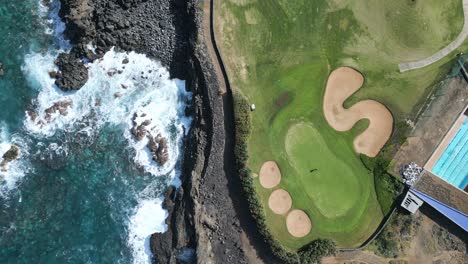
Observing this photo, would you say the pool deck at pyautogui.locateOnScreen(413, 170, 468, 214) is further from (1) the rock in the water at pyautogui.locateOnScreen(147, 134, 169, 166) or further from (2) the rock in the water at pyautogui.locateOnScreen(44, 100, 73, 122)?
(2) the rock in the water at pyautogui.locateOnScreen(44, 100, 73, 122)

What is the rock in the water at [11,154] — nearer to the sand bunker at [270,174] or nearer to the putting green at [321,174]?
the sand bunker at [270,174]

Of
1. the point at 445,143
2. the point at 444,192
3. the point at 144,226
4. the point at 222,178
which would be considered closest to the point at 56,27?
the point at 144,226

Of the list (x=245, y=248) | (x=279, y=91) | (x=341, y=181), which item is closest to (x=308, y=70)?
(x=279, y=91)

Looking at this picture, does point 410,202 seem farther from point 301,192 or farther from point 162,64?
point 162,64

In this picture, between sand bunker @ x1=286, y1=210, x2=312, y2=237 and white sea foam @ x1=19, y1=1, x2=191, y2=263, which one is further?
white sea foam @ x1=19, y1=1, x2=191, y2=263

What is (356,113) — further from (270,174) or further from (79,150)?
(79,150)

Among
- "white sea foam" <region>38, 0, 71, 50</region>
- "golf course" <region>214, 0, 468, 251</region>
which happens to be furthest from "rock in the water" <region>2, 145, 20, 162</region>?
"golf course" <region>214, 0, 468, 251</region>
